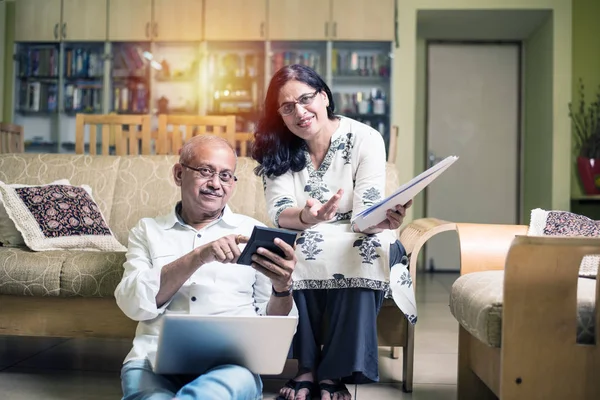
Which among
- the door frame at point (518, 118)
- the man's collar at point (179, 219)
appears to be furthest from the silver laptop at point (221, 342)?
the door frame at point (518, 118)

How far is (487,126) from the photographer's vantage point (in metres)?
6.24

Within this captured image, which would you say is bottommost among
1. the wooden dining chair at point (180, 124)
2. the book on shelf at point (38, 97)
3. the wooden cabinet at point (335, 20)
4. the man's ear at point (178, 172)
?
the man's ear at point (178, 172)

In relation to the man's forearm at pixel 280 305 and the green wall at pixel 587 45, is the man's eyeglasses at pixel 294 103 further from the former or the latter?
the green wall at pixel 587 45

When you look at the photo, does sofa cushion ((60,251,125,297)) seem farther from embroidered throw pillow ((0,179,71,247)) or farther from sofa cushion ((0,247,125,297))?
embroidered throw pillow ((0,179,71,247))

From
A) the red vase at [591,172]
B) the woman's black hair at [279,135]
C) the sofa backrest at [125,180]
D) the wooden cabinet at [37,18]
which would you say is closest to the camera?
the woman's black hair at [279,135]

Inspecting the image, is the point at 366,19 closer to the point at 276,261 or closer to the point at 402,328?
the point at 402,328

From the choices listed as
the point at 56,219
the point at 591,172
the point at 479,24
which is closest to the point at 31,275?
the point at 56,219

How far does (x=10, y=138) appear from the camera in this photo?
3.87 m

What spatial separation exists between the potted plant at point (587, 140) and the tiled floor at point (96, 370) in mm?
2877

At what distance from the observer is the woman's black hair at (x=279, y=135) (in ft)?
6.20

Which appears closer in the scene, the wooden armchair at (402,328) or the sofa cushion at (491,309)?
the sofa cushion at (491,309)

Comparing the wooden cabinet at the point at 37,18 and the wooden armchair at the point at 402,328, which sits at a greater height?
the wooden cabinet at the point at 37,18

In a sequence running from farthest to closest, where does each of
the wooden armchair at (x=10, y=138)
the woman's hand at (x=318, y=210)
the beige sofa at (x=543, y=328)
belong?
the wooden armchair at (x=10, y=138) < the woman's hand at (x=318, y=210) < the beige sofa at (x=543, y=328)

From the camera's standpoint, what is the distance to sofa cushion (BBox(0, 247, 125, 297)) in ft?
6.70
